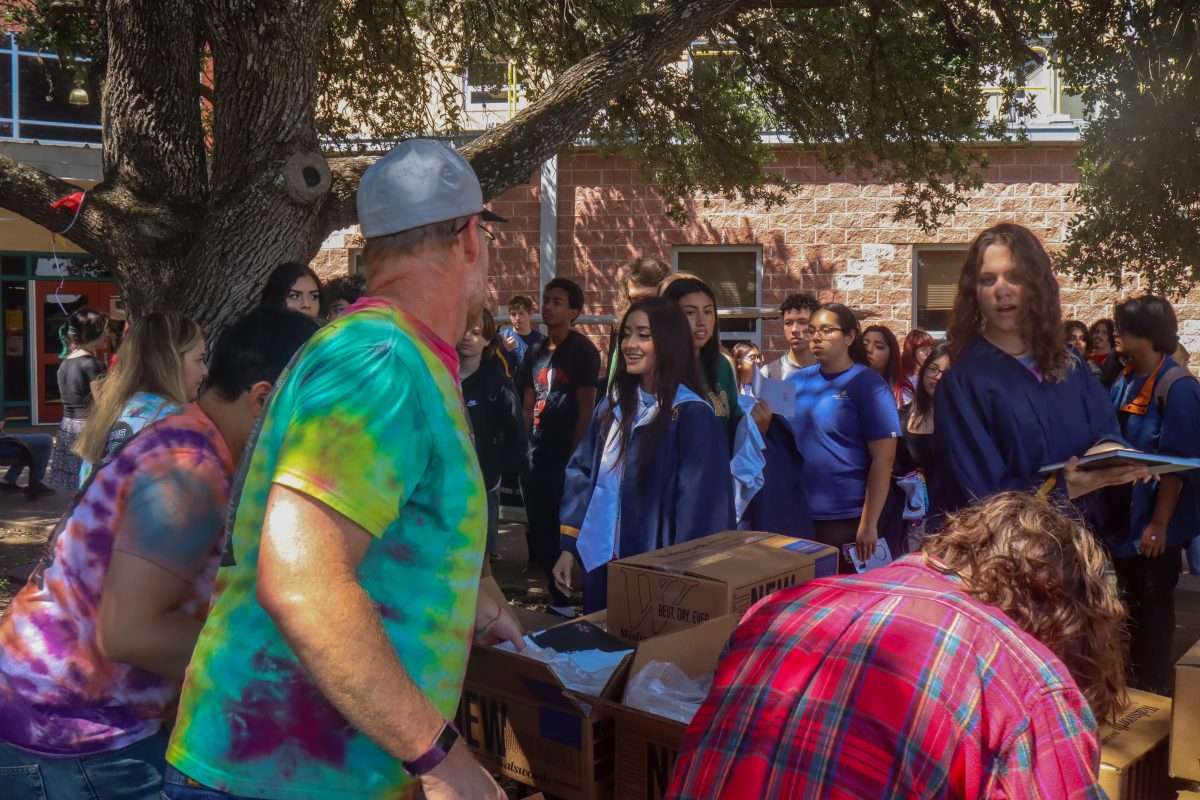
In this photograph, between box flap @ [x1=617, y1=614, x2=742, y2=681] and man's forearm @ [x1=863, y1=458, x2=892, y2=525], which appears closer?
box flap @ [x1=617, y1=614, x2=742, y2=681]

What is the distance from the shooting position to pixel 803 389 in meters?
5.85

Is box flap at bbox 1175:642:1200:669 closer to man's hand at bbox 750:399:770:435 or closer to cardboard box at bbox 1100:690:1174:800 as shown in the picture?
cardboard box at bbox 1100:690:1174:800

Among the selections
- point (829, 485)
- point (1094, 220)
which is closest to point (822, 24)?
point (1094, 220)

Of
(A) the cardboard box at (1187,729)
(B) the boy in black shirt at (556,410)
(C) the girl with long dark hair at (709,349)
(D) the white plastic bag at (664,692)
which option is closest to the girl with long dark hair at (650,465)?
(C) the girl with long dark hair at (709,349)

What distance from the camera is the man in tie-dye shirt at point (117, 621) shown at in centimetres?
216

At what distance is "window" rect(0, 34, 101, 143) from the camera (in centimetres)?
1811

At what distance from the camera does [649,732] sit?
8.83ft

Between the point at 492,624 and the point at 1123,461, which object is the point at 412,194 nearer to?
the point at 492,624

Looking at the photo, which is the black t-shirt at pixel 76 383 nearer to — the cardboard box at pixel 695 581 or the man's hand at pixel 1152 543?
the cardboard box at pixel 695 581

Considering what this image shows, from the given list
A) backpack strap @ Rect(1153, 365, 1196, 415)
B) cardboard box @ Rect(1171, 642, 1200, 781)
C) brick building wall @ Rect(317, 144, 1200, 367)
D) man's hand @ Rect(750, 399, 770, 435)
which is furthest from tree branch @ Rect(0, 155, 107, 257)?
brick building wall @ Rect(317, 144, 1200, 367)

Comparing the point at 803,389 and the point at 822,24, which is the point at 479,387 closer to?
the point at 803,389

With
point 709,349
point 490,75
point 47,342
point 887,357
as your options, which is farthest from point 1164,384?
point 47,342

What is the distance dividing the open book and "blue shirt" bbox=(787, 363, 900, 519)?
2.23 m

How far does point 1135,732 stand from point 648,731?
1184mm
